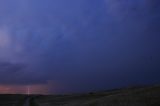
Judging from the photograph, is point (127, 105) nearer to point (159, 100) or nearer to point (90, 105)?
point (159, 100)

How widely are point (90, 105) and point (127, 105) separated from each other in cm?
1432

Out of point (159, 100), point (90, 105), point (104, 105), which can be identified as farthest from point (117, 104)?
point (90, 105)

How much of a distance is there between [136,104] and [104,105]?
26.8 feet

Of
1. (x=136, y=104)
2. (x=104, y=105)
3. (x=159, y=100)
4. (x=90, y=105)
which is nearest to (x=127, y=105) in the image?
(x=136, y=104)

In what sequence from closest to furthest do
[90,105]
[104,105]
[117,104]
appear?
[117,104], [104,105], [90,105]

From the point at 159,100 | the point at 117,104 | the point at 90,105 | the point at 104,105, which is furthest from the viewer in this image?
the point at 90,105

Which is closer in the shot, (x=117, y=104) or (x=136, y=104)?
(x=136, y=104)

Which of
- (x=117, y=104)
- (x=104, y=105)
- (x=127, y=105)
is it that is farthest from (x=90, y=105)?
(x=127, y=105)

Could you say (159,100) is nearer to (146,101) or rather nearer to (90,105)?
(146,101)

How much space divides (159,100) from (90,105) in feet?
55.5

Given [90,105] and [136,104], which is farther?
[90,105]

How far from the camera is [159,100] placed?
39.8m

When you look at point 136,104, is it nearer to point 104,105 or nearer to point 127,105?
point 127,105

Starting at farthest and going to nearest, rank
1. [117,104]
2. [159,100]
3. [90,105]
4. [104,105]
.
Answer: [90,105] < [104,105] < [117,104] < [159,100]
